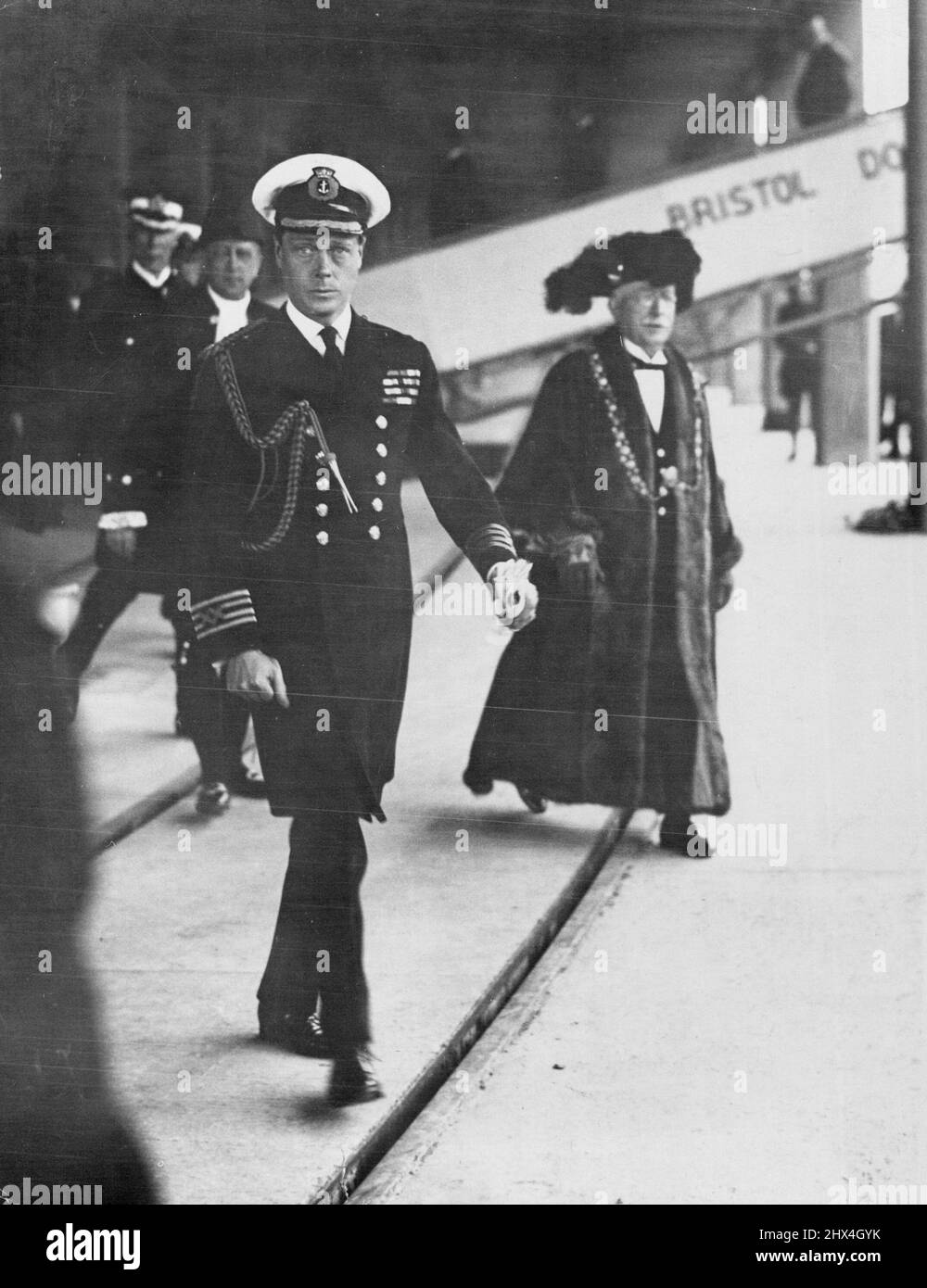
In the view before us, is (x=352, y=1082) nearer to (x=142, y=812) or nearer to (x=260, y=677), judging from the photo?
(x=142, y=812)

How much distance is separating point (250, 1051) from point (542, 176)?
6.19 ft

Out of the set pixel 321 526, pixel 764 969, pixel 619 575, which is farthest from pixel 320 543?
pixel 764 969

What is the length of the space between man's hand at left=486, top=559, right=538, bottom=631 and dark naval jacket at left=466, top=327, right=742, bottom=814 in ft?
0.07

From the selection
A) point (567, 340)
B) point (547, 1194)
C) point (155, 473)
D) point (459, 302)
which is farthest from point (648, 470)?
point (547, 1194)

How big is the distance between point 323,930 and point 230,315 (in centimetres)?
128

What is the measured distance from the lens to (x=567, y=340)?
3.37m

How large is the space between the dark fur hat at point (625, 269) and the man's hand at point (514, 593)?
55cm

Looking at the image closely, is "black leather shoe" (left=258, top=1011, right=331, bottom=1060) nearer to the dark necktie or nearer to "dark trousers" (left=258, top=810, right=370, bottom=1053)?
"dark trousers" (left=258, top=810, right=370, bottom=1053)

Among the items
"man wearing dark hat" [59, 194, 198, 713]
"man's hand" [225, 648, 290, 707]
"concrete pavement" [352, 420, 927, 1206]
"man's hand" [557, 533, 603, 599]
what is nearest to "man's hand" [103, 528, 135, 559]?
"man wearing dark hat" [59, 194, 198, 713]

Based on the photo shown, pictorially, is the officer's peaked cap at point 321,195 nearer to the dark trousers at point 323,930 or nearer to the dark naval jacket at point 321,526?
the dark naval jacket at point 321,526

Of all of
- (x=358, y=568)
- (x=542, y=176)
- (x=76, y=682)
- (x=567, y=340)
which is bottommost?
(x=76, y=682)

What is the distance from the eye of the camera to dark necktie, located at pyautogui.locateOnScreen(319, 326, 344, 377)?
3.29m

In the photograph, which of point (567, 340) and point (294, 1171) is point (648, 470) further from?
point (294, 1171)

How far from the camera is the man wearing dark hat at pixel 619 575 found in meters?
3.38
